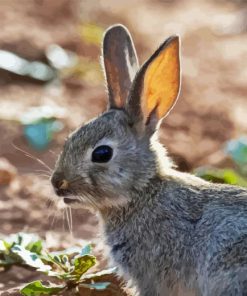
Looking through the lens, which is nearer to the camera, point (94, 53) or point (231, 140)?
point (231, 140)

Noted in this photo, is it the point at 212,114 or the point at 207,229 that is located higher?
the point at 212,114

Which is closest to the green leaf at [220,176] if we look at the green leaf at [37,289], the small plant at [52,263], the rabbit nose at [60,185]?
the small plant at [52,263]

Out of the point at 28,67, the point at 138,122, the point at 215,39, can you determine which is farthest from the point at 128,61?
the point at 215,39

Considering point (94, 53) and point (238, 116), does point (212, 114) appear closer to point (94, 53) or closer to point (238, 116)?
point (238, 116)

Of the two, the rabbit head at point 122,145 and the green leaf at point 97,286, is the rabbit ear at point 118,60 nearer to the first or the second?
the rabbit head at point 122,145

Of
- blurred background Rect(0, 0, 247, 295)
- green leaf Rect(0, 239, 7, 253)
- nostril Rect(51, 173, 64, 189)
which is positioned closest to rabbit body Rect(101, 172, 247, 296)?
nostril Rect(51, 173, 64, 189)

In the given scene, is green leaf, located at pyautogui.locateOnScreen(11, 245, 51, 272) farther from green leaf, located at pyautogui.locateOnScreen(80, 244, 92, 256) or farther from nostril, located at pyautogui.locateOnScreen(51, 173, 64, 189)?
nostril, located at pyautogui.locateOnScreen(51, 173, 64, 189)
